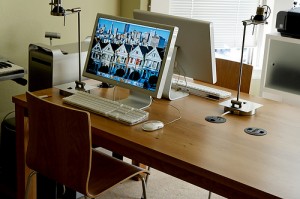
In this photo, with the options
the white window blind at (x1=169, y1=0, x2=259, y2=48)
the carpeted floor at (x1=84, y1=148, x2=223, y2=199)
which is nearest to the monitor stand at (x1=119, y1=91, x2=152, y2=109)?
the carpeted floor at (x1=84, y1=148, x2=223, y2=199)

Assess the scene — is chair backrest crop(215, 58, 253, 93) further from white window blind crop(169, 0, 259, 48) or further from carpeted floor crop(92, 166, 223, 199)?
white window blind crop(169, 0, 259, 48)

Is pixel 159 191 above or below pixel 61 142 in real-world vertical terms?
below

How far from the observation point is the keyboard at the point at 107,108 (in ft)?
7.73

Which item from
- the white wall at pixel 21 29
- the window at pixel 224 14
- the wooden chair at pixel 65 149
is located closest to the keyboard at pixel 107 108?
the wooden chair at pixel 65 149

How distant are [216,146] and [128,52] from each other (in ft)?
2.23

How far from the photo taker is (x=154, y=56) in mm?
2398

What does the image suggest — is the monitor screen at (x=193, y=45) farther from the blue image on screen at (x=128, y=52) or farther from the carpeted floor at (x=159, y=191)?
the carpeted floor at (x=159, y=191)

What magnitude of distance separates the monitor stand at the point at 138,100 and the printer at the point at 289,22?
1453 mm

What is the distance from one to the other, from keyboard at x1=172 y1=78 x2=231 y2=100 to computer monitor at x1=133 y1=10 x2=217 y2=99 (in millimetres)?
157

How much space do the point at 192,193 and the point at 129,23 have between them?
4.35ft

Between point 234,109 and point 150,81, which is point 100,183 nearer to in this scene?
point 150,81

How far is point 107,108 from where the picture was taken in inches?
96.7

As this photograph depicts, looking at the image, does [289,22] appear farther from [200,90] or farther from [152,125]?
[152,125]

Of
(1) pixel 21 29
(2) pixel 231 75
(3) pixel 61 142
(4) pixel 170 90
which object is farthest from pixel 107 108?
(1) pixel 21 29
